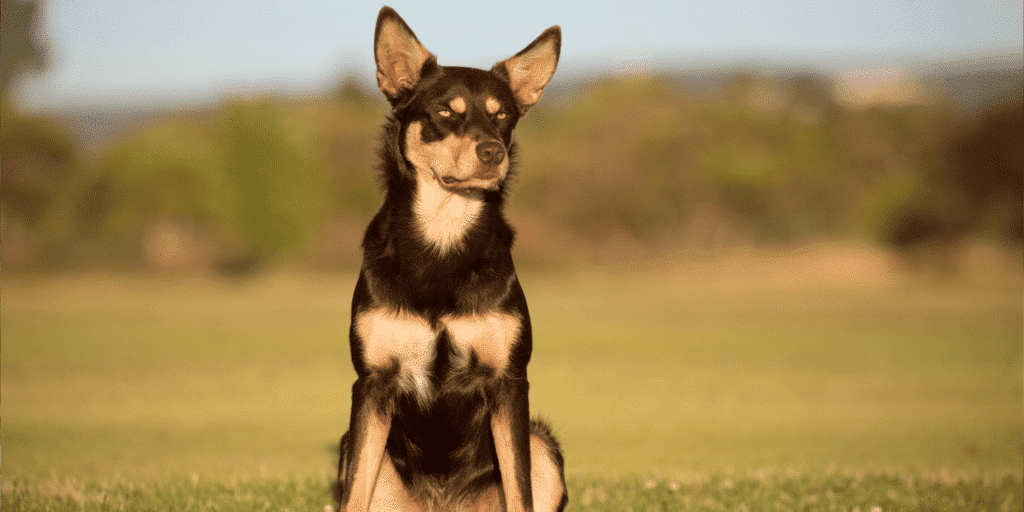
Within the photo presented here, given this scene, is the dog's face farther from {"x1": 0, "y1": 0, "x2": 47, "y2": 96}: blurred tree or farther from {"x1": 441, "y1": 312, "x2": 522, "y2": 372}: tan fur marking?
{"x1": 0, "y1": 0, "x2": 47, "y2": 96}: blurred tree

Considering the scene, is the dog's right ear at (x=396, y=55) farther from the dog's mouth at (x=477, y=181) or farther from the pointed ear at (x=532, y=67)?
the dog's mouth at (x=477, y=181)

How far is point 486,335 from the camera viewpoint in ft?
13.1

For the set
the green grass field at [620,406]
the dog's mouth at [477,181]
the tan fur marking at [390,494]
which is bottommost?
the green grass field at [620,406]

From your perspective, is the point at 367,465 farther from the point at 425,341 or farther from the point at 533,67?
the point at 533,67

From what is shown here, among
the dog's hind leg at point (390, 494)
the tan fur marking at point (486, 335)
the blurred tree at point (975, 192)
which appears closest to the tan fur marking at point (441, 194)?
the tan fur marking at point (486, 335)

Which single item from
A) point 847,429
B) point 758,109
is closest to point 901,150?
point 758,109

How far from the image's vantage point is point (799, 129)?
215 ft

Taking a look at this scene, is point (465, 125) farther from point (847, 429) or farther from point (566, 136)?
point (566, 136)

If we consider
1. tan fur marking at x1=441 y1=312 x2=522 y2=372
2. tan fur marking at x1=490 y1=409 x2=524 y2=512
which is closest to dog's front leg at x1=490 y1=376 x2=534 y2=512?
tan fur marking at x1=490 y1=409 x2=524 y2=512

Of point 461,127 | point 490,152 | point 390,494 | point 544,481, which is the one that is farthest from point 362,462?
point 461,127

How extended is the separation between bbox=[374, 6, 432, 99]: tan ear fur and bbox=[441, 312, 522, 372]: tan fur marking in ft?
4.56

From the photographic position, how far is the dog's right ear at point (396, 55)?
421 centimetres

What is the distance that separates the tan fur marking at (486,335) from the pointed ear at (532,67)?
134cm

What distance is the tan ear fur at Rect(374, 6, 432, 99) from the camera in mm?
4211
